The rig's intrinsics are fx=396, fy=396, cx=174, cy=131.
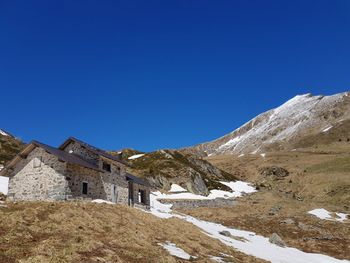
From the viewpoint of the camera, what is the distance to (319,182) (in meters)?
97.4

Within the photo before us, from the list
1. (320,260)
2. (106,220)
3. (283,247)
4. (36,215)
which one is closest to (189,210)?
(283,247)

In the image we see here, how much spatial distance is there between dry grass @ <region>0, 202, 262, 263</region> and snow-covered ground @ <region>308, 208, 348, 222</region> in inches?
1260

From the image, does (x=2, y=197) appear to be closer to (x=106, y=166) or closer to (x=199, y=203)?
(x=106, y=166)

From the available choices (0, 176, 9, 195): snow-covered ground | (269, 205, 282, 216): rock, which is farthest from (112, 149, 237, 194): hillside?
(0, 176, 9, 195): snow-covered ground

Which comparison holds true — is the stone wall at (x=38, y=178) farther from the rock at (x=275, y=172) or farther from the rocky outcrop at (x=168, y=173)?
the rock at (x=275, y=172)

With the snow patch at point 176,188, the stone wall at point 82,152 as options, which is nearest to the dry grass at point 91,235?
the stone wall at point 82,152

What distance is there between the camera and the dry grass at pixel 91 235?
68.2 feet

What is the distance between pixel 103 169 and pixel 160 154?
52216 millimetres

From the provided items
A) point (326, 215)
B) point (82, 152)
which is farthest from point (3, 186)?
point (326, 215)

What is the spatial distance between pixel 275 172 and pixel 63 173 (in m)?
93.6

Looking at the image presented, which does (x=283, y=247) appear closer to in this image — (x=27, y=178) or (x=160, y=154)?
(x=27, y=178)

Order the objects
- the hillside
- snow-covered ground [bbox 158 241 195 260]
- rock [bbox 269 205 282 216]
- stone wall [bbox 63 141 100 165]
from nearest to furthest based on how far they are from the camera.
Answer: snow-covered ground [bbox 158 241 195 260] → stone wall [bbox 63 141 100 165] → rock [bbox 269 205 282 216] → the hillside

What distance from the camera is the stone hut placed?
3875 cm

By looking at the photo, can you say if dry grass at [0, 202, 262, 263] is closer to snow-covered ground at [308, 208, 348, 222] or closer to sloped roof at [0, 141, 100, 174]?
sloped roof at [0, 141, 100, 174]
